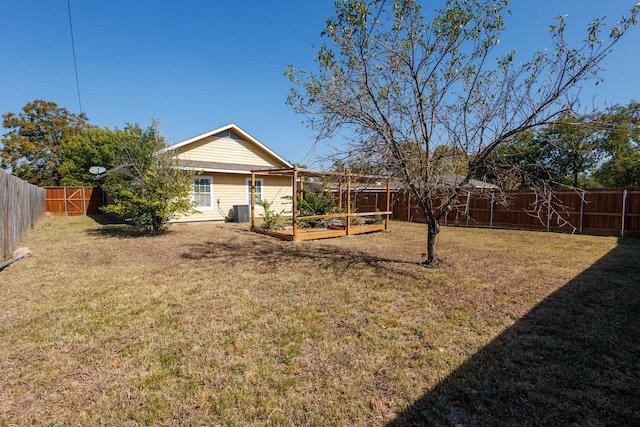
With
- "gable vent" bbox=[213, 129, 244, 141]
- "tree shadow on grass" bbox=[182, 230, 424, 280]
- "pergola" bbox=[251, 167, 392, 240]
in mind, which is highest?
"gable vent" bbox=[213, 129, 244, 141]

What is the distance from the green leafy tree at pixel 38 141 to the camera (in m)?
31.2

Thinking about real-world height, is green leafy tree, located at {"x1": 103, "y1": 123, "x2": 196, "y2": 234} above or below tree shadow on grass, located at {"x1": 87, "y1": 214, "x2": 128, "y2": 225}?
above

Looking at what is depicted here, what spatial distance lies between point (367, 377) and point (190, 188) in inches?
391

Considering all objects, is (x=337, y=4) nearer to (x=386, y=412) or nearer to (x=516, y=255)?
(x=386, y=412)

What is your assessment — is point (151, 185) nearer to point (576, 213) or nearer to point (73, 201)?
point (73, 201)

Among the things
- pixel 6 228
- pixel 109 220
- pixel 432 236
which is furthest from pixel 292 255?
pixel 109 220

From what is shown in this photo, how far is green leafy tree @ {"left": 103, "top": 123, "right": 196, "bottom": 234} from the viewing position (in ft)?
33.2

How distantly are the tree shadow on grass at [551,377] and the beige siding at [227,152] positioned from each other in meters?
14.7

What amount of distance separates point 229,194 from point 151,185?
19.6 feet

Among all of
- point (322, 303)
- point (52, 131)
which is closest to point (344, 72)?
point (322, 303)

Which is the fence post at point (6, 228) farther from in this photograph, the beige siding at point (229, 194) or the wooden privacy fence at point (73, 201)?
the wooden privacy fence at point (73, 201)

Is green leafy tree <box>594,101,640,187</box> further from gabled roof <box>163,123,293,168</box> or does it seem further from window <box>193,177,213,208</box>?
window <box>193,177,213,208</box>

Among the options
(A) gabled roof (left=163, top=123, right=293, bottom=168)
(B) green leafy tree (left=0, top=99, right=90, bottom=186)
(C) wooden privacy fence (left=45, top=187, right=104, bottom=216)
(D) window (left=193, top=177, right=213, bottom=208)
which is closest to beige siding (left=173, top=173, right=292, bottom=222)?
(D) window (left=193, top=177, right=213, bottom=208)

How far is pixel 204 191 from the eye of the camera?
49.2 feet
